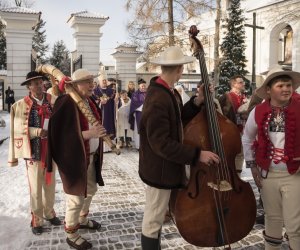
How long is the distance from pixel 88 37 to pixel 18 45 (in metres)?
2.38

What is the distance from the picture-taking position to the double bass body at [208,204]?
2965 millimetres

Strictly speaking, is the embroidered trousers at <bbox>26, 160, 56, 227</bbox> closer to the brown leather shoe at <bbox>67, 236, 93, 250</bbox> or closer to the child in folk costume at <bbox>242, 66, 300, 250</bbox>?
the brown leather shoe at <bbox>67, 236, 93, 250</bbox>

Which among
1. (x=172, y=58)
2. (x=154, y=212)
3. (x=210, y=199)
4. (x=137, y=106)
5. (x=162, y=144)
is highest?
(x=172, y=58)

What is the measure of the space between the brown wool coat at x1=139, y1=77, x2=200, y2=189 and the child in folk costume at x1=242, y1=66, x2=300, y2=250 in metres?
0.70

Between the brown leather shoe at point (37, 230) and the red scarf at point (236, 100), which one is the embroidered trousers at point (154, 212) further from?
the red scarf at point (236, 100)

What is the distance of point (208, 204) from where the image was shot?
9.84 feet

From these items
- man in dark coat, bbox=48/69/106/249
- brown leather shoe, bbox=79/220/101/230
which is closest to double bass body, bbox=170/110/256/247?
man in dark coat, bbox=48/69/106/249

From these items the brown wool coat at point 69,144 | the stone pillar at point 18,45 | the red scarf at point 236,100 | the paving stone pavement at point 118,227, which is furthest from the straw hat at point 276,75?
the stone pillar at point 18,45

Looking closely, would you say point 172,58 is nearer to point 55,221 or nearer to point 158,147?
point 158,147

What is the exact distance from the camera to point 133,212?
16.5 ft

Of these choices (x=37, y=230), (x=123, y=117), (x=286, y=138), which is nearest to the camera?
(x=286, y=138)

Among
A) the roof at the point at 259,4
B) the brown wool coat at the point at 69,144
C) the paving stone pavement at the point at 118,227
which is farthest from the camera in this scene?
the roof at the point at 259,4

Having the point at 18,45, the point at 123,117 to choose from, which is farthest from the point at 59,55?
the point at 123,117

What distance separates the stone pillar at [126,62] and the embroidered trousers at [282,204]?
40.1 ft
